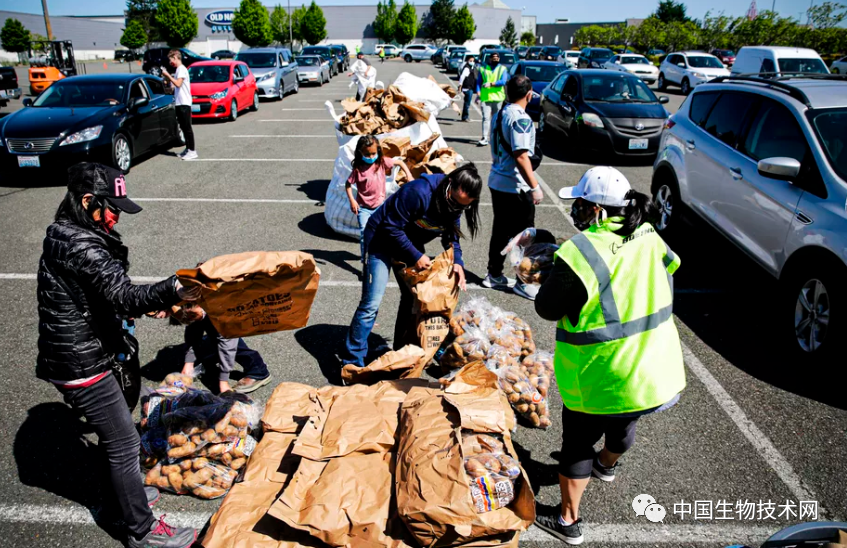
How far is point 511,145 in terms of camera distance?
5.39m

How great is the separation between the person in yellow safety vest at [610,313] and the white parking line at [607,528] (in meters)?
0.50

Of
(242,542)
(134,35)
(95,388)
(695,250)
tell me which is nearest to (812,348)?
(695,250)

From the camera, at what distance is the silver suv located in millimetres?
4391

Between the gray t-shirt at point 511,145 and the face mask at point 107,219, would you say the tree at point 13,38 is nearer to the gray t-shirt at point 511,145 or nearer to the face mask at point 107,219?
the gray t-shirt at point 511,145

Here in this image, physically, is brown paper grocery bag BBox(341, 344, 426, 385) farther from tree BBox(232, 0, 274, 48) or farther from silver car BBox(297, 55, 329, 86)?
tree BBox(232, 0, 274, 48)

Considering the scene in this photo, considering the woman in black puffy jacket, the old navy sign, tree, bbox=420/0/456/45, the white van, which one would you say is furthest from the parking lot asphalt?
the old navy sign

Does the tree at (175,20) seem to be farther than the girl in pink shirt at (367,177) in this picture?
Yes

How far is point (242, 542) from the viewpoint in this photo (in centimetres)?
258

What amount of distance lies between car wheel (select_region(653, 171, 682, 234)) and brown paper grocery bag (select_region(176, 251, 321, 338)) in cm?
530

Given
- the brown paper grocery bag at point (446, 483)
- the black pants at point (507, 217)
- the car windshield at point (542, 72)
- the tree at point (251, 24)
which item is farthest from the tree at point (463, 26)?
the brown paper grocery bag at point (446, 483)

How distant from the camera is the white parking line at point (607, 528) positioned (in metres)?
3.00

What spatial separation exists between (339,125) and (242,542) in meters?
6.48

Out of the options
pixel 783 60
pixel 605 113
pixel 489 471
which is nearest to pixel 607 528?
pixel 489 471

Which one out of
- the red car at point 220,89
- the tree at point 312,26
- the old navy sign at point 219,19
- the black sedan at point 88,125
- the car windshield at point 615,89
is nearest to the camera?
Result: the black sedan at point 88,125
